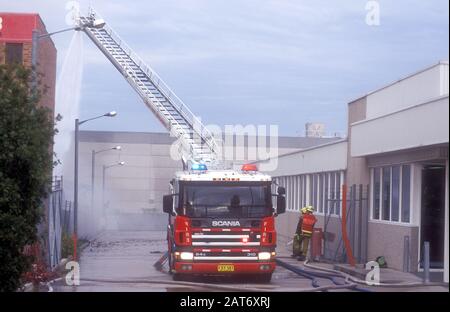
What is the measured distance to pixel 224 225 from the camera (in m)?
18.9

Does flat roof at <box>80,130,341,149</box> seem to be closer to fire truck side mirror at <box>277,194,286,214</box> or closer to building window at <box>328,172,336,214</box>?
building window at <box>328,172,336,214</box>

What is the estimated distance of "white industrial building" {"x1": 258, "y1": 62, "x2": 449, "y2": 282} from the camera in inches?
753

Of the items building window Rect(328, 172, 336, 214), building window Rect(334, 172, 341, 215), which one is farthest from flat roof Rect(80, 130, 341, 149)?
building window Rect(334, 172, 341, 215)

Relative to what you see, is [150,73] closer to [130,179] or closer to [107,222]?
[130,179]

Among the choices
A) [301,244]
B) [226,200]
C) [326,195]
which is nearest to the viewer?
[226,200]

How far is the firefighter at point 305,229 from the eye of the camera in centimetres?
2630

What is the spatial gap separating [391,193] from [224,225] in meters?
6.53

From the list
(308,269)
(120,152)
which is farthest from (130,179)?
(308,269)

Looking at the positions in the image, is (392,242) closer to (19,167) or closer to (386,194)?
(386,194)

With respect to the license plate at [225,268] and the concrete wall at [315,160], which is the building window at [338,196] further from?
the license plate at [225,268]

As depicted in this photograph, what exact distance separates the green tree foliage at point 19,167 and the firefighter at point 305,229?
1265 cm

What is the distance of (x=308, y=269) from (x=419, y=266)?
2.87 meters

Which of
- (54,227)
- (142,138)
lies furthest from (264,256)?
(142,138)

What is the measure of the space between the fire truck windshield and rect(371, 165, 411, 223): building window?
4.68m
